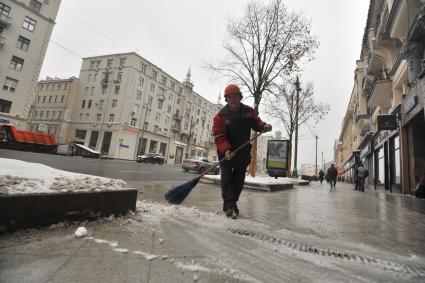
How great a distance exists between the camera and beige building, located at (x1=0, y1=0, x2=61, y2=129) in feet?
98.9

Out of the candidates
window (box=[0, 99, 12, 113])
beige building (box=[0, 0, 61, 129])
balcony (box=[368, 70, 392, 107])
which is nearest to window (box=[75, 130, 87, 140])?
beige building (box=[0, 0, 61, 129])

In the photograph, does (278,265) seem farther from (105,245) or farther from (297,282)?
(105,245)

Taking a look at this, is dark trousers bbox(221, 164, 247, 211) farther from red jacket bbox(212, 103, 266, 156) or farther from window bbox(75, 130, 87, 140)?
window bbox(75, 130, 87, 140)

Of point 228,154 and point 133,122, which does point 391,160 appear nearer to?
point 228,154

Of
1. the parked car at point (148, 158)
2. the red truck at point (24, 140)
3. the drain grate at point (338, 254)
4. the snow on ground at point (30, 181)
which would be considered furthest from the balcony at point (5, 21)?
the drain grate at point (338, 254)

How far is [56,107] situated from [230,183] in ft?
178

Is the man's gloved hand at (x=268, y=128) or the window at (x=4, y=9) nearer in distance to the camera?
the man's gloved hand at (x=268, y=128)

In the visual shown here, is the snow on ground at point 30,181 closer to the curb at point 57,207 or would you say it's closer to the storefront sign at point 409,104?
the curb at point 57,207

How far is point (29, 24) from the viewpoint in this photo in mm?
32312

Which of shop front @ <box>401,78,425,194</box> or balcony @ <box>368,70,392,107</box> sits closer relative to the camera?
shop front @ <box>401,78,425,194</box>

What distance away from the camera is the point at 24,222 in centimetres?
184

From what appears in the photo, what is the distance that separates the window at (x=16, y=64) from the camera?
30806 millimetres

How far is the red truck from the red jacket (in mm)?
25111

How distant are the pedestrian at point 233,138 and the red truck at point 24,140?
25139 millimetres
